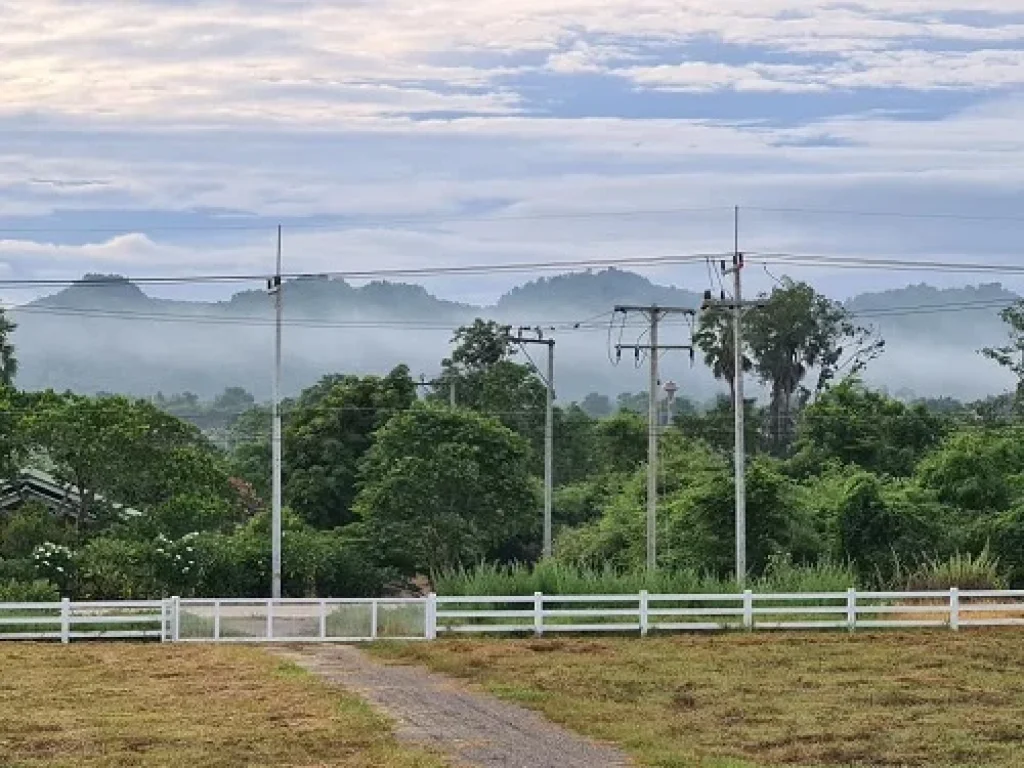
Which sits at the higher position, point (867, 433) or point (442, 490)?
point (867, 433)

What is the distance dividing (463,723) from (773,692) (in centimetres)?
578

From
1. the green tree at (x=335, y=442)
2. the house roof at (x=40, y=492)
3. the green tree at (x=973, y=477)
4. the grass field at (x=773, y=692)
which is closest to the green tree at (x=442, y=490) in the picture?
the green tree at (x=335, y=442)

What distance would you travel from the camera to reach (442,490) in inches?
2323

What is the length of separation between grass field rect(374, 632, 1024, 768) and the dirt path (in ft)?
1.49

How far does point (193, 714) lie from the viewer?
947 inches

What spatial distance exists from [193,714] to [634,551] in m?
34.3

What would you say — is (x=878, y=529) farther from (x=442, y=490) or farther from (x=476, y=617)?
(x=476, y=617)

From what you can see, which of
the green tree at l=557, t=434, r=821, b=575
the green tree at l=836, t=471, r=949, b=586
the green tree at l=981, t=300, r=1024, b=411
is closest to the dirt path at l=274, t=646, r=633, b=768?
the green tree at l=557, t=434, r=821, b=575

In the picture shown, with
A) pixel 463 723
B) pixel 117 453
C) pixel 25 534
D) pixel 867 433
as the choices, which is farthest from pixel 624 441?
pixel 463 723

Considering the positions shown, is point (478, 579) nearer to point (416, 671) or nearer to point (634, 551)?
point (416, 671)

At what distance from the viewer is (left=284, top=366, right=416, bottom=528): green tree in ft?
218

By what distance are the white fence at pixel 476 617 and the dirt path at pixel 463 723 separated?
5295 mm

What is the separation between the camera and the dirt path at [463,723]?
1972 cm

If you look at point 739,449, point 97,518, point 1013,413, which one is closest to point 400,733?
point 739,449
